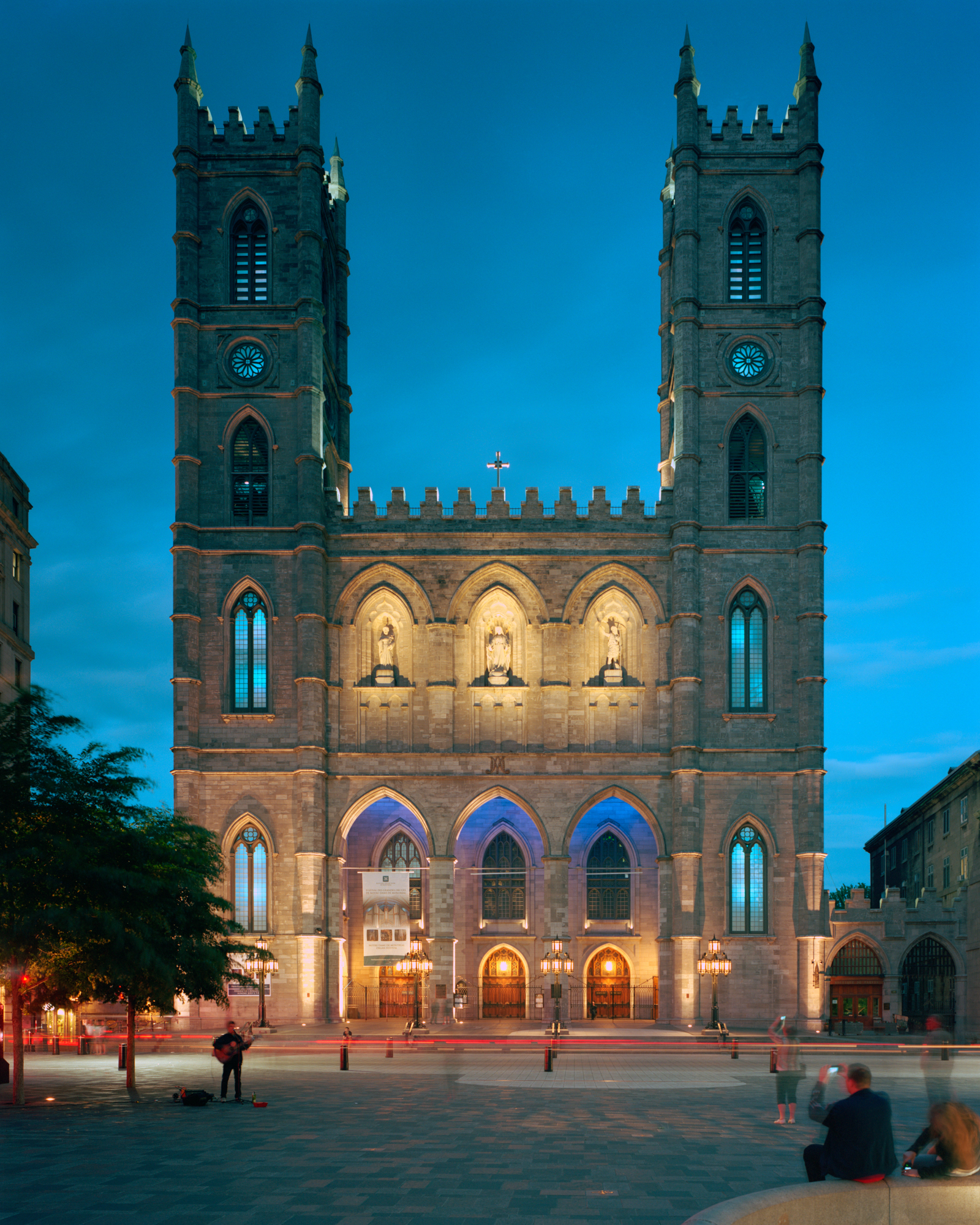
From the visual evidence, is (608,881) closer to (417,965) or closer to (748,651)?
(417,965)

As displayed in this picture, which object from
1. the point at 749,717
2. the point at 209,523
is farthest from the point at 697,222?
the point at 209,523

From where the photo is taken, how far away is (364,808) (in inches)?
1913

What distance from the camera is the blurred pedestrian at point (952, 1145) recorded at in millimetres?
10523

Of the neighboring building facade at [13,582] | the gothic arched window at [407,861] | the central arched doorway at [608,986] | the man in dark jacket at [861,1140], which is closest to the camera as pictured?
the man in dark jacket at [861,1140]

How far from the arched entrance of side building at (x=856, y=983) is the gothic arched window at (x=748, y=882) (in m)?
3.71

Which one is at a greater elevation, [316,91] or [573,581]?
[316,91]

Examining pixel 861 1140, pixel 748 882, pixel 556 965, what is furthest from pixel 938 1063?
pixel 748 882

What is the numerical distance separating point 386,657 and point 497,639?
15.4 ft

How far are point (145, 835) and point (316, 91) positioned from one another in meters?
38.3

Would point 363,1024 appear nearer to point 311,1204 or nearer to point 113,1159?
point 113,1159

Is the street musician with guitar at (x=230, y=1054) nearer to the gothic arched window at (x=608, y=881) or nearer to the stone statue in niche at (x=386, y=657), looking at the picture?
the stone statue in niche at (x=386, y=657)

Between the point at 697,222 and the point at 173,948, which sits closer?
the point at 173,948

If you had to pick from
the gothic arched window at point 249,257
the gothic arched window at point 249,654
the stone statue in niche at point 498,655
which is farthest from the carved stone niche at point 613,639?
the gothic arched window at point 249,257

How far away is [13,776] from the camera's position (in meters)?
23.5
